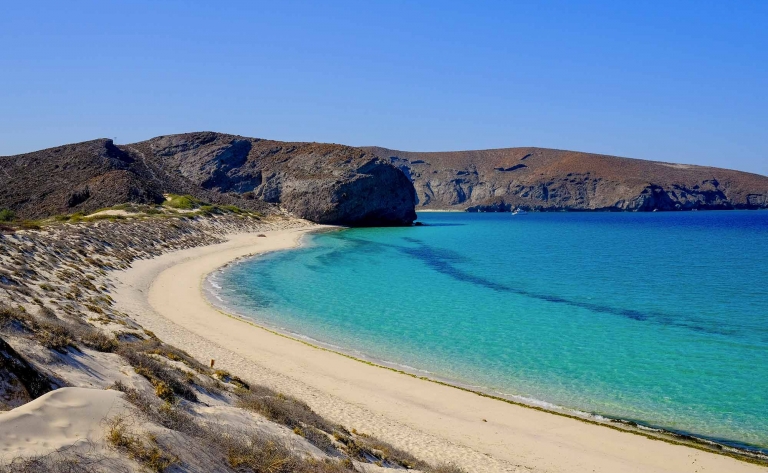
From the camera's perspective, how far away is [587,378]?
50.8 feet

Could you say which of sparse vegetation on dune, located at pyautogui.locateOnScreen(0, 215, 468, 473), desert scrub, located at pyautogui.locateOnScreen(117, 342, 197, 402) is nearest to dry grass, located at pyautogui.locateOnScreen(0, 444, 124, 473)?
sparse vegetation on dune, located at pyautogui.locateOnScreen(0, 215, 468, 473)

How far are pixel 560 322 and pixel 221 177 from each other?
88618 mm

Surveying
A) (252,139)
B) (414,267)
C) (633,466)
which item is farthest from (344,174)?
(633,466)

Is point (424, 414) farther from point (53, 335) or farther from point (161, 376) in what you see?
point (53, 335)

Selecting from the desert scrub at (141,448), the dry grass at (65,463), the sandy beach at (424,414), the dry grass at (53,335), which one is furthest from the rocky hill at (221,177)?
the dry grass at (65,463)

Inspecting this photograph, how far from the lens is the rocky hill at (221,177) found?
6262 centimetres

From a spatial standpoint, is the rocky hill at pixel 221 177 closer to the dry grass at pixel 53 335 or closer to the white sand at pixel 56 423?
the dry grass at pixel 53 335

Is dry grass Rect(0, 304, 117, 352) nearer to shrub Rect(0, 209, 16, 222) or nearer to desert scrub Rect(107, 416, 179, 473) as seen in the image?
desert scrub Rect(107, 416, 179, 473)

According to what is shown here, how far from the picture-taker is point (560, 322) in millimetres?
22500

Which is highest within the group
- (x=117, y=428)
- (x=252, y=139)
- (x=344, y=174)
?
(x=252, y=139)

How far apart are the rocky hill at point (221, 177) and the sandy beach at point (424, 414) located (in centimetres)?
4671

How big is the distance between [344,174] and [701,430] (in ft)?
267

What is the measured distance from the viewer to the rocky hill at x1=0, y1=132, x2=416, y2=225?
6262cm

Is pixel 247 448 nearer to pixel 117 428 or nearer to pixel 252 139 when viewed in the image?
pixel 117 428
